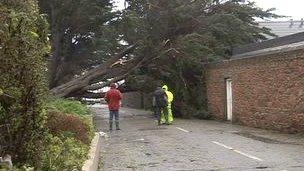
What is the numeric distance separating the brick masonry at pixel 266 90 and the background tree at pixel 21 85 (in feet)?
42.0

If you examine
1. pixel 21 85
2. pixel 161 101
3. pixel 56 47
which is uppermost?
pixel 56 47

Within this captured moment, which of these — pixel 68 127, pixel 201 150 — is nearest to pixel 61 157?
pixel 68 127

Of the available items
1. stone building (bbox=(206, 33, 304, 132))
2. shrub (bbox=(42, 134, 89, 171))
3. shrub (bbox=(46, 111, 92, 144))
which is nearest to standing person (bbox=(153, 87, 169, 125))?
stone building (bbox=(206, 33, 304, 132))

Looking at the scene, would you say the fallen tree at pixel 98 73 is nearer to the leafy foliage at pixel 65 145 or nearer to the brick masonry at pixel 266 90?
the brick masonry at pixel 266 90

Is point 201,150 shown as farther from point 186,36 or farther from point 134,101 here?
point 134,101

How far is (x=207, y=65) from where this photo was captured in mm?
28844

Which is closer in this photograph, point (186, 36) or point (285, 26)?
point (186, 36)

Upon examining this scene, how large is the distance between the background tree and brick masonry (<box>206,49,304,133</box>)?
42.0 ft

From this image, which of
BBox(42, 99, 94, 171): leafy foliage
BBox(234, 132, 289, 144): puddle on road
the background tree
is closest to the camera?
the background tree

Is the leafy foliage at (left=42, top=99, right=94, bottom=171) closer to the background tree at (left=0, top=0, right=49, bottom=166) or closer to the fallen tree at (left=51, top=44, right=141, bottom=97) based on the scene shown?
the background tree at (left=0, top=0, right=49, bottom=166)

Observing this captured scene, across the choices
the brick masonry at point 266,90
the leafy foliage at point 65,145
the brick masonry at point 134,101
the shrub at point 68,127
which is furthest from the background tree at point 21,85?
the brick masonry at point 134,101

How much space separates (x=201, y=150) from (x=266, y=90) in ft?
26.4

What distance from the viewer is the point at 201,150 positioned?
14672 millimetres

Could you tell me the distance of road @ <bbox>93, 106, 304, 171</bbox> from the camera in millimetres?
11875
